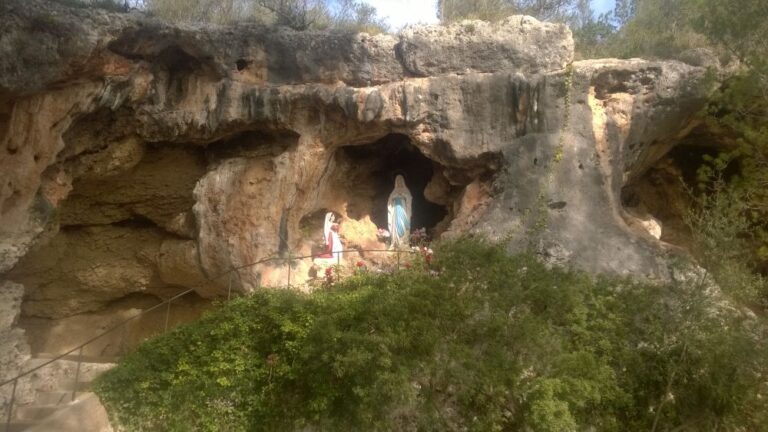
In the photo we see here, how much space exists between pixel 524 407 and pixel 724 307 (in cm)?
313

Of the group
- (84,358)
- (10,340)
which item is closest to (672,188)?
(84,358)

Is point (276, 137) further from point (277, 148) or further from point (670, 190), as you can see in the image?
point (670, 190)

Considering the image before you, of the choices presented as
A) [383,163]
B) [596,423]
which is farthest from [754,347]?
[383,163]

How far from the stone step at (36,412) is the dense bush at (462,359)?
4.93ft

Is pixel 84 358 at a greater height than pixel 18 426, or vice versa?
pixel 18 426

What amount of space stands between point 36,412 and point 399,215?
7800 mm

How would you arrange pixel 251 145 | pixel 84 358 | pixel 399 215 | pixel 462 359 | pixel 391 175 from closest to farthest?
pixel 462 359, pixel 84 358, pixel 399 215, pixel 251 145, pixel 391 175

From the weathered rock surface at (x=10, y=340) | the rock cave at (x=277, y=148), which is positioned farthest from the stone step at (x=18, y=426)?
the rock cave at (x=277, y=148)

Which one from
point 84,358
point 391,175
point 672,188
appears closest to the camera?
point 84,358

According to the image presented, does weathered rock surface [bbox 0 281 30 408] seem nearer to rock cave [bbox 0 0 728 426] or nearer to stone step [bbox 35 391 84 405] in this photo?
rock cave [bbox 0 0 728 426]

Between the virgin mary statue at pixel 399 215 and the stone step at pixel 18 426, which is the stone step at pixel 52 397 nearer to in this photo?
the stone step at pixel 18 426

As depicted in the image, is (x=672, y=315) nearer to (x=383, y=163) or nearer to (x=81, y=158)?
(x=383, y=163)

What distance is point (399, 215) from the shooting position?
13.5 metres

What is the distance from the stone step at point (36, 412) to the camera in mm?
8656
